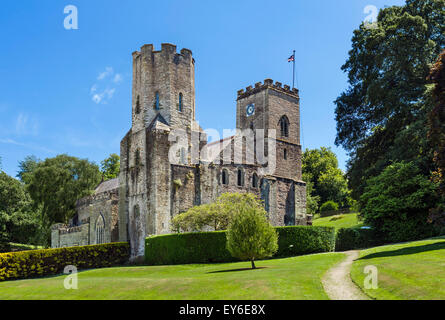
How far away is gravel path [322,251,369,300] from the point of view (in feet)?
45.2

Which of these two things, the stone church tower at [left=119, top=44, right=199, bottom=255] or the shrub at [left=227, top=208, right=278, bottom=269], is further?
the stone church tower at [left=119, top=44, right=199, bottom=255]

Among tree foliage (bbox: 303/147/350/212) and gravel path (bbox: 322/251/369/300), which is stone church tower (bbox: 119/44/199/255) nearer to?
gravel path (bbox: 322/251/369/300)

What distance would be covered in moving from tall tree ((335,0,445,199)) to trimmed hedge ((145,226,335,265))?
9.26 metres

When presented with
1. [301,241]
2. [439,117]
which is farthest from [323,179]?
[439,117]

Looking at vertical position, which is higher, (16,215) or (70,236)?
(16,215)

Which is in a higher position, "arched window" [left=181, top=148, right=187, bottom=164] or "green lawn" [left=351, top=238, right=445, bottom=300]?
"arched window" [left=181, top=148, right=187, bottom=164]

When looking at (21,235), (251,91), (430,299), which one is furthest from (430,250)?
(21,235)

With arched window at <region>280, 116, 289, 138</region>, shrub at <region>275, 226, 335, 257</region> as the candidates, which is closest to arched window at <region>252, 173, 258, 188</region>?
arched window at <region>280, 116, 289, 138</region>

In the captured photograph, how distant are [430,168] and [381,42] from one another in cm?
1270

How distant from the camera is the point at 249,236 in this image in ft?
71.1

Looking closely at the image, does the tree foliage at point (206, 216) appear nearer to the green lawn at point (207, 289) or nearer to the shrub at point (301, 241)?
the shrub at point (301, 241)

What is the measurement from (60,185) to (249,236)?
119ft

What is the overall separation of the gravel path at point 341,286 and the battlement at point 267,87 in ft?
108

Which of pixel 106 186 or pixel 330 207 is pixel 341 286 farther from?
pixel 330 207
